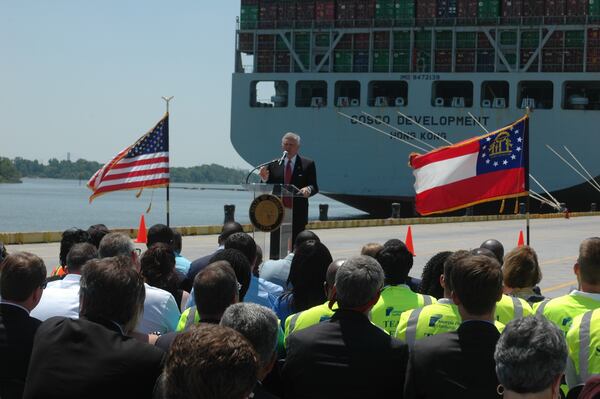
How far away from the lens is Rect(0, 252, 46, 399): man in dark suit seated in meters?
4.89

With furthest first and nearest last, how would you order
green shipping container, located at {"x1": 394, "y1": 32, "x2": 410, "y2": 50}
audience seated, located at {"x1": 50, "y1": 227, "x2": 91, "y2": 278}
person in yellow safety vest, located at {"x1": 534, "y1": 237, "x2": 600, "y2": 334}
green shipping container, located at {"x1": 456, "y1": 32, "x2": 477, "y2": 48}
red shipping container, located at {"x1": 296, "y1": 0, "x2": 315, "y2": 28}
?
red shipping container, located at {"x1": 296, "y1": 0, "x2": 315, "y2": 28} → green shipping container, located at {"x1": 394, "y1": 32, "x2": 410, "y2": 50} → green shipping container, located at {"x1": 456, "y1": 32, "x2": 477, "y2": 48} → audience seated, located at {"x1": 50, "y1": 227, "x2": 91, "y2": 278} → person in yellow safety vest, located at {"x1": 534, "y1": 237, "x2": 600, "y2": 334}

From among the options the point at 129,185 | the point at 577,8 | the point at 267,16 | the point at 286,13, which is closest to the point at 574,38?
the point at 577,8

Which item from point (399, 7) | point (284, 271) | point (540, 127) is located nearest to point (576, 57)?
point (540, 127)

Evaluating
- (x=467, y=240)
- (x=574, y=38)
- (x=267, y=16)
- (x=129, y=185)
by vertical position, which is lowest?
(x=467, y=240)

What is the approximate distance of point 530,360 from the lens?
3312 millimetres

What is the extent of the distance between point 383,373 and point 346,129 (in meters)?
42.6

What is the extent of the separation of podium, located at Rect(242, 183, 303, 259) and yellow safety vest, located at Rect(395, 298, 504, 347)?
6169 mm

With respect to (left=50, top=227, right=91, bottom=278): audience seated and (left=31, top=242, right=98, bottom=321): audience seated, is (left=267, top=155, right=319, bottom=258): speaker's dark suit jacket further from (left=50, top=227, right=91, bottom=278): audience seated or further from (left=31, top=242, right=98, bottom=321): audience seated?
(left=31, top=242, right=98, bottom=321): audience seated

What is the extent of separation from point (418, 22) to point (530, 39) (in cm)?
550

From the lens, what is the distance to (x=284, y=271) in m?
8.45

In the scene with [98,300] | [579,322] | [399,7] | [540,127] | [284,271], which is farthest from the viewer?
[399,7]

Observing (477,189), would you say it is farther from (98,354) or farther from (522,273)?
(98,354)

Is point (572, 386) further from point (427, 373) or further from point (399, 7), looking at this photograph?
point (399, 7)

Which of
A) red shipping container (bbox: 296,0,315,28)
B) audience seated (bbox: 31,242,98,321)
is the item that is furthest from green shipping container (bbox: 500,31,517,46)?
audience seated (bbox: 31,242,98,321)
